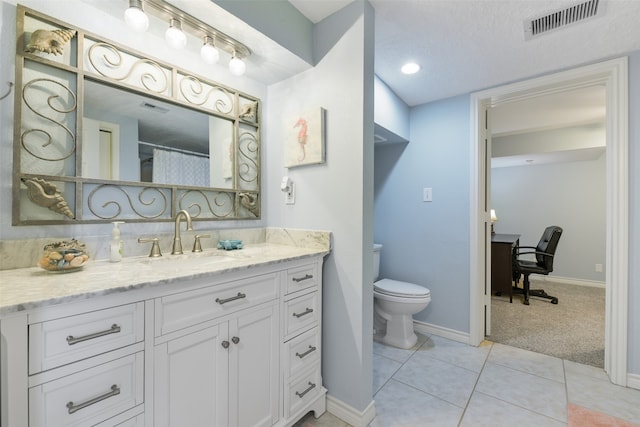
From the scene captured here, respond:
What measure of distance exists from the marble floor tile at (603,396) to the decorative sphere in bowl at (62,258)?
2639 mm

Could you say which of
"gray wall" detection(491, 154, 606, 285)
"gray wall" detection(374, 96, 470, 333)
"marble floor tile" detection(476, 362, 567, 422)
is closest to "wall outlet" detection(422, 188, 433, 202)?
"gray wall" detection(374, 96, 470, 333)

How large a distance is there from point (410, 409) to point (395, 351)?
27.1 inches

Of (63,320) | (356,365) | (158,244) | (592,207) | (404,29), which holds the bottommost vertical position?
(356,365)

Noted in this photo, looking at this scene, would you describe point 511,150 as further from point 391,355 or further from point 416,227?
point 391,355

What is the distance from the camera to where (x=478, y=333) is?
232 centimetres

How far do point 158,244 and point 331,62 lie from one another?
1.35 metres

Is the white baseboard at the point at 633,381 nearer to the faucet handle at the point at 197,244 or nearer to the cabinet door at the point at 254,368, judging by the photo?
the cabinet door at the point at 254,368

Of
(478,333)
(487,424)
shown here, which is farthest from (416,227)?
(487,424)

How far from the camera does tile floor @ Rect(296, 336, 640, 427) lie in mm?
1484

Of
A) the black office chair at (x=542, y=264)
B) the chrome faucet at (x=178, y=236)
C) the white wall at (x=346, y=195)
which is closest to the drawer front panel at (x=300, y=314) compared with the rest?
the white wall at (x=346, y=195)

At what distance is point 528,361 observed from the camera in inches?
81.6

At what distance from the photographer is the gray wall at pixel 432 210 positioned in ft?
7.89

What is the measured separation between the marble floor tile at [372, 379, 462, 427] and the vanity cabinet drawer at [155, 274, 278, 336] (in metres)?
0.98

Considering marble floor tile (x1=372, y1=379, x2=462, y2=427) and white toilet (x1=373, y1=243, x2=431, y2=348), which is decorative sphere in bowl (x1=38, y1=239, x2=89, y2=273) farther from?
white toilet (x1=373, y1=243, x2=431, y2=348)
